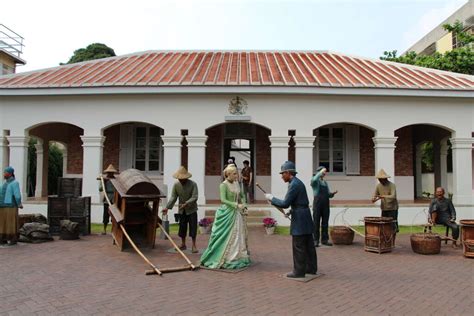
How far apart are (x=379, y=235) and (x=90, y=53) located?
34.7 metres

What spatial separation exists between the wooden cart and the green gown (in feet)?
5.75

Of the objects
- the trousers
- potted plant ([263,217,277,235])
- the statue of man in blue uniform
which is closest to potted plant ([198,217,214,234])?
potted plant ([263,217,277,235])

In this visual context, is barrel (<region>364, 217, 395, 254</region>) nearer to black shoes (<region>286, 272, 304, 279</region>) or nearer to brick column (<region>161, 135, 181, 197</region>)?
black shoes (<region>286, 272, 304, 279</region>)

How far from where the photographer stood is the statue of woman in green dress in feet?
22.5

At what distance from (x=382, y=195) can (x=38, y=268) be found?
7.48 m

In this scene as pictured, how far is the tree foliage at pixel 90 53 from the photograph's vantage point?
119 feet

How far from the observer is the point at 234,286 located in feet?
19.2

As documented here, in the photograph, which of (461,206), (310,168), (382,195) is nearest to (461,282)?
(382,195)

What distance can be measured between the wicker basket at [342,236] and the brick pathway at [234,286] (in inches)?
31.9

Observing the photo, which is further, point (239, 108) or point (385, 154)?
point (385, 154)

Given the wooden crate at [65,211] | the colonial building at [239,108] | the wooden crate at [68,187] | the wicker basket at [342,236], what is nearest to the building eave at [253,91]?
the colonial building at [239,108]

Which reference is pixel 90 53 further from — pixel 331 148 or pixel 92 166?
pixel 331 148

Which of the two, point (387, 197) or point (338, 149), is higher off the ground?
point (338, 149)

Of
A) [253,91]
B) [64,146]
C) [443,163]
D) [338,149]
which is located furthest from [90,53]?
[443,163]
